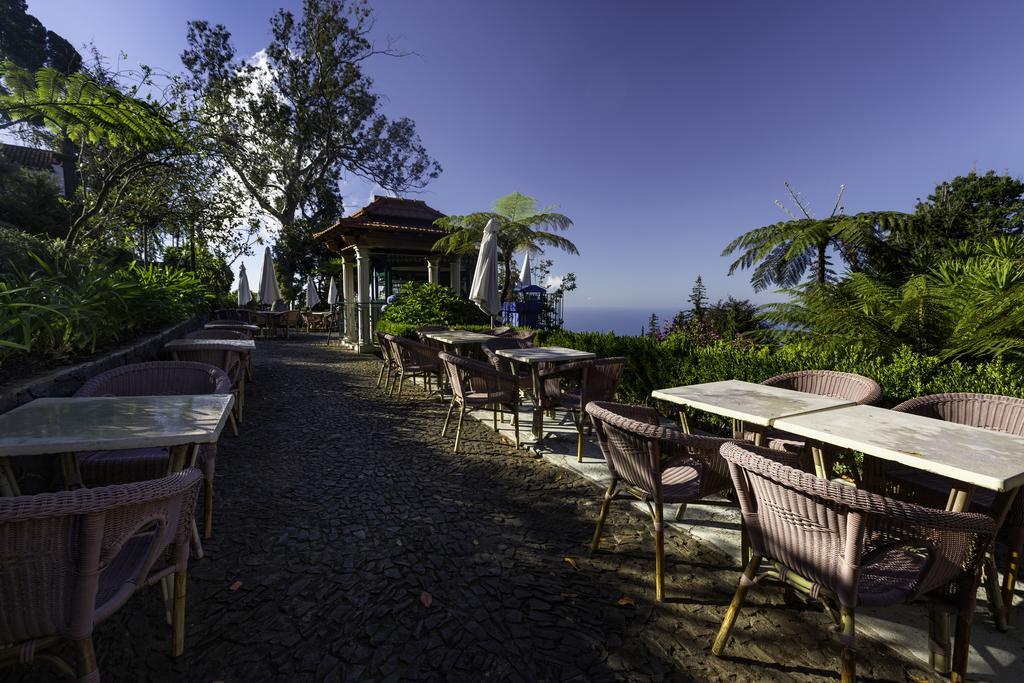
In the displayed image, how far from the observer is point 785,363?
4.29m

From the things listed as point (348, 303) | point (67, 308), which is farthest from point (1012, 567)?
point (348, 303)

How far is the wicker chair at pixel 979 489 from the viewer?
2049mm

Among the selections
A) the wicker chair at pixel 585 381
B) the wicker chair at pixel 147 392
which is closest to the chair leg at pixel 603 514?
the wicker chair at pixel 585 381

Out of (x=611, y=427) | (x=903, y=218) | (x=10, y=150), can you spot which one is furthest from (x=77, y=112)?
(x=10, y=150)

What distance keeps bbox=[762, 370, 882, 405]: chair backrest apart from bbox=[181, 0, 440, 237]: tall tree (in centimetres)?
Answer: 2246

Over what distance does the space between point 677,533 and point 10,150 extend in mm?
33447

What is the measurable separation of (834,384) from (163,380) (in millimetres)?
5270

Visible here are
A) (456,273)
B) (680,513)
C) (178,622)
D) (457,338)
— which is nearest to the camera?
(178,622)

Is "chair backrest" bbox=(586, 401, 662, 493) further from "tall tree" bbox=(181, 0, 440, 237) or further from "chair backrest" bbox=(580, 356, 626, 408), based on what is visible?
"tall tree" bbox=(181, 0, 440, 237)

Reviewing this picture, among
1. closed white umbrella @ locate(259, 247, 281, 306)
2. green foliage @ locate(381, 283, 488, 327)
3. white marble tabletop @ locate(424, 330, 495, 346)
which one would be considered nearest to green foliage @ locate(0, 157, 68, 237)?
closed white umbrella @ locate(259, 247, 281, 306)

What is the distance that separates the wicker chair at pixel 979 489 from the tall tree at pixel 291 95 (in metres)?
23.4

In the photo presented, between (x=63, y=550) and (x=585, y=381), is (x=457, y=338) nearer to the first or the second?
(x=585, y=381)

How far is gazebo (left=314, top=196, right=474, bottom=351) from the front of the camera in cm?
1272

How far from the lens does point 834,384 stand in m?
3.50
